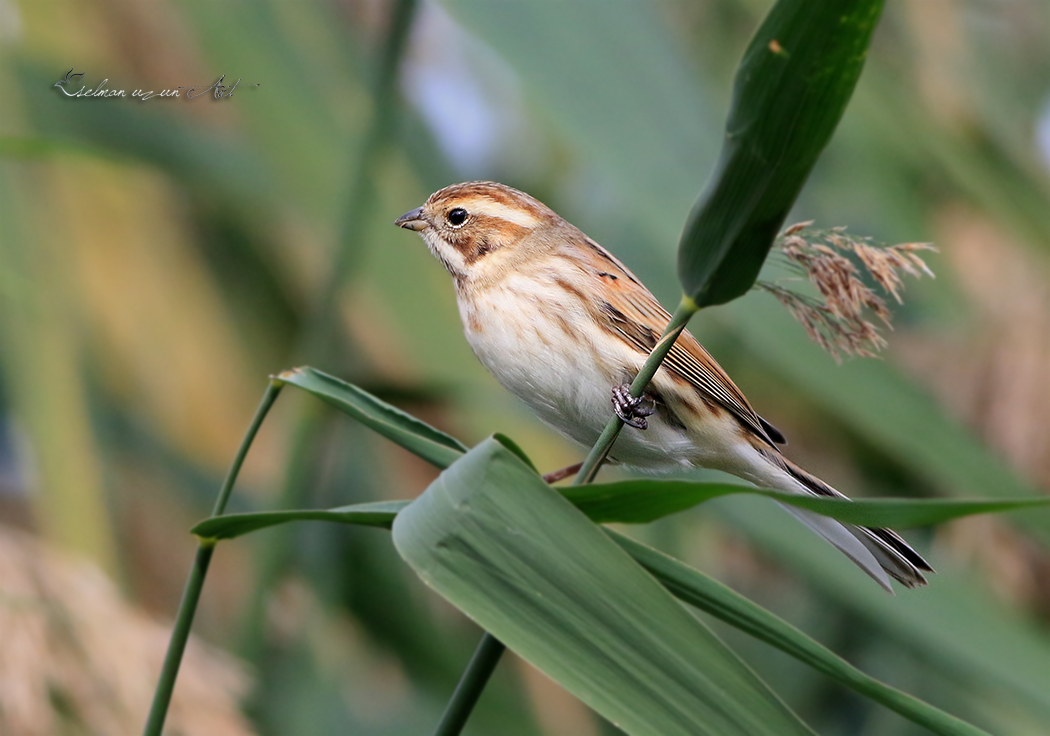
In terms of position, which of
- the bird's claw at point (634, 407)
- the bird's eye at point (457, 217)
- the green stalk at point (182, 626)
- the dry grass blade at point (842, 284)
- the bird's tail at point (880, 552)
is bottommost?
the green stalk at point (182, 626)

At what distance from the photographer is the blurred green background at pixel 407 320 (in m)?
2.02

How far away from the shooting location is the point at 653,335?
170cm

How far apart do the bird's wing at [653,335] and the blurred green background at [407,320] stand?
0.10 m

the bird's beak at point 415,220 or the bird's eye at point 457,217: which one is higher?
the bird's eye at point 457,217

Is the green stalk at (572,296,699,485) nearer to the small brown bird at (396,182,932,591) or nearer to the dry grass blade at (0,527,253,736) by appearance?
the small brown bird at (396,182,932,591)

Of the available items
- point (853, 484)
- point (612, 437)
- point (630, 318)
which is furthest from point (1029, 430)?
point (612, 437)

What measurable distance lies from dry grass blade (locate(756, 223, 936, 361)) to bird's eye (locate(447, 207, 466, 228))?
0.82 metres

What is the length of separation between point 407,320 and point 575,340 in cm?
108

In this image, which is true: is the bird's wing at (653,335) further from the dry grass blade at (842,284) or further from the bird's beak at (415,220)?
the dry grass blade at (842,284)

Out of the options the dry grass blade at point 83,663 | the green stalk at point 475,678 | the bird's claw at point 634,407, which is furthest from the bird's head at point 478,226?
the dry grass blade at point 83,663

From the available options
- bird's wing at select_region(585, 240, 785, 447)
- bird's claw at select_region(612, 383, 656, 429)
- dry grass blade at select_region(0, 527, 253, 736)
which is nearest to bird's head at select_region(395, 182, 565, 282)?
bird's wing at select_region(585, 240, 785, 447)

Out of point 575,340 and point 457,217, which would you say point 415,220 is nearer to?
point 457,217

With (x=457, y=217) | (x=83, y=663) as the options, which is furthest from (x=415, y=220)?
(x=83, y=663)

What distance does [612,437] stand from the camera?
1.07 metres
